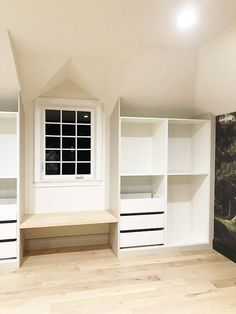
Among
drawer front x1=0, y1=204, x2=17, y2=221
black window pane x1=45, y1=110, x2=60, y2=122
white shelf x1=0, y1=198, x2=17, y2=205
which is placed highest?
black window pane x1=45, y1=110, x2=60, y2=122

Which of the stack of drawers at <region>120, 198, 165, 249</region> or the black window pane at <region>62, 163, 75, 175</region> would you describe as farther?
the black window pane at <region>62, 163, 75, 175</region>

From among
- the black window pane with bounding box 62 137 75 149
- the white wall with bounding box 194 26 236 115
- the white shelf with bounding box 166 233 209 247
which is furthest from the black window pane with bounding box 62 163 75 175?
the white wall with bounding box 194 26 236 115

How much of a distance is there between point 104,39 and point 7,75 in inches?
43.3

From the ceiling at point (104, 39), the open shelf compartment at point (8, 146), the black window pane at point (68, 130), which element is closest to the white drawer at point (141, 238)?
the black window pane at point (68, 130)

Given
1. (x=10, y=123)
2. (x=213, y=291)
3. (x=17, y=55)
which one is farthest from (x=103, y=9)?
(x=213, y=291)

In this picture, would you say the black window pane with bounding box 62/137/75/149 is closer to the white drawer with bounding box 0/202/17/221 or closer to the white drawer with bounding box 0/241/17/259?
the white drawer with bounding box 0/202/17/221

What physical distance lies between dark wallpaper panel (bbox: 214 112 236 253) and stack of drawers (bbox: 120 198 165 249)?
763 millimetres

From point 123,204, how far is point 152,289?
1026mm

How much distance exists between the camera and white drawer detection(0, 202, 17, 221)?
2.90 meters

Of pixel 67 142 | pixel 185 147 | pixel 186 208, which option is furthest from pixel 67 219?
pixel 185 147

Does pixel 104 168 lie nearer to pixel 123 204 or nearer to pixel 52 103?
pixel 123 204

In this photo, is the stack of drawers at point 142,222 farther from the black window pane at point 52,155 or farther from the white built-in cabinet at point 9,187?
the white built-in cabinet at point 9,187

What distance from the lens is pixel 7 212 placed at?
291cm

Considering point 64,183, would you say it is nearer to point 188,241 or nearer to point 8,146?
point 8,146
